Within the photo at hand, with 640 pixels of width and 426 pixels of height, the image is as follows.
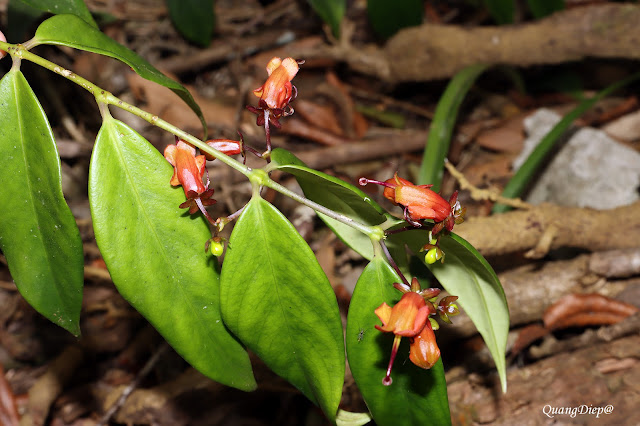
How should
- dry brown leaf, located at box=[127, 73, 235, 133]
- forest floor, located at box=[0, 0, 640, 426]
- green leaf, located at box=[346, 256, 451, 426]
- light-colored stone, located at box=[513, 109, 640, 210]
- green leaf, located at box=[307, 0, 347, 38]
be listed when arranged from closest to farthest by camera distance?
green leaf, located at box=[346, 256, 451, 426], forest floor, located at box=[0, 0, 640, 426], light-colored stone, located at box=[513, 109, 640, 210], dry brown leaf, located at box=[127, 73, 235, 133], green leaf, located at box=[307, 0, 347, 38]

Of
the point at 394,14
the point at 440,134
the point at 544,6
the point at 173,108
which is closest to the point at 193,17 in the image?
the point at 173,108

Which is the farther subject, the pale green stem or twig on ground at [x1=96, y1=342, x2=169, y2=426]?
twig on ground at [x1=96, y1=342, x2=169, y2=426]

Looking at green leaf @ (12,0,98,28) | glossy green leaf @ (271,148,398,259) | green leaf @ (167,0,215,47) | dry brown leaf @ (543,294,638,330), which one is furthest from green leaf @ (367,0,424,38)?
glossy green leaf @ (271,148,398,259)

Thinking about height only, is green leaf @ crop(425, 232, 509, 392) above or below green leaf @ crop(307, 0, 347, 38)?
below

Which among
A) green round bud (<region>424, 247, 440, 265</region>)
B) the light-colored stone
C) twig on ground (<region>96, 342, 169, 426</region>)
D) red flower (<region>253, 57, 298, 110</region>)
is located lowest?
twig on ground (<region>96, 342, 169, 426</region>)

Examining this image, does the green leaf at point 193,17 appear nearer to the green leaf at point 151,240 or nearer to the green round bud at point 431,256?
the green leaf at point 151,240

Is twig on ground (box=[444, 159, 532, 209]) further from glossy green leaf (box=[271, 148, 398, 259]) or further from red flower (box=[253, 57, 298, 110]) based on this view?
red flower (box=[253, 57, 298, 110])

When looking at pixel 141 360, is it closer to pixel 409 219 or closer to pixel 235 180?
pixel 235 180
